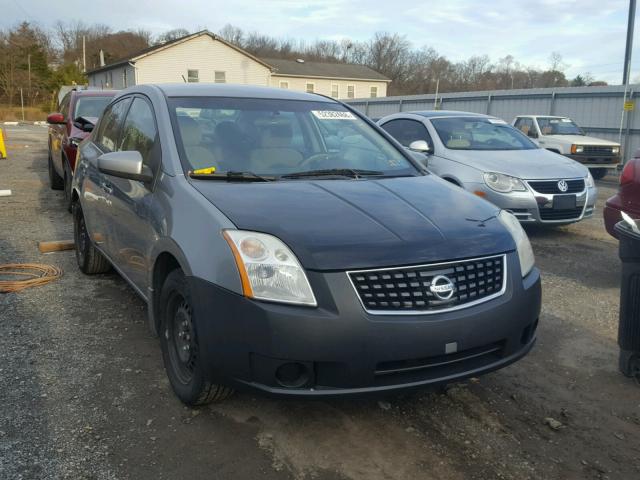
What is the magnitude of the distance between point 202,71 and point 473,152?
128 ft

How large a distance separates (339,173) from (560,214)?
15.5ft

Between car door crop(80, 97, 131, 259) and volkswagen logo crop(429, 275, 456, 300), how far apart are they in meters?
2.56

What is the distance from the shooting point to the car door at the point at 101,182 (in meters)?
4.48

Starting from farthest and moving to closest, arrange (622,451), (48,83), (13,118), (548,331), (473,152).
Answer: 1. (48,83)
2. (13,118)
3. (473,152)
4. (548,331)
5. (622,451)

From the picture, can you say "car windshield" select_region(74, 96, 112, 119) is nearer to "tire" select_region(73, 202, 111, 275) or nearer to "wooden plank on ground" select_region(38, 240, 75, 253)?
"wooden plank on ground" select_region(38, 240, 75, 253)

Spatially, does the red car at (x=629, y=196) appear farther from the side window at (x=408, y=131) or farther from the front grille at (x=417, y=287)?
the side window at (x=408, y=131)

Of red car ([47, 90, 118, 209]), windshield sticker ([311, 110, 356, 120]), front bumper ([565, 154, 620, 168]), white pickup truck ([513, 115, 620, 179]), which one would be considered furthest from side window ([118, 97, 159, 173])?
front bumper ([565, 154, 620, 168])

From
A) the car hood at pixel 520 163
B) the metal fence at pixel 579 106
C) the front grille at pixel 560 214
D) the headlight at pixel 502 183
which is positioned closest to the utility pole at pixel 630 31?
the metal fence at pixel 579 106

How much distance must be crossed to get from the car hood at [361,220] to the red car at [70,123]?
5.76m

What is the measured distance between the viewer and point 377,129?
178 inches

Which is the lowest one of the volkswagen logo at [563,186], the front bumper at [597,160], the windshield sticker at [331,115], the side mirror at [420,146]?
the front bumper at [597,160]

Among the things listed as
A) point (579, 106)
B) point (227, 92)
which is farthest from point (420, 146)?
point (579, 106)

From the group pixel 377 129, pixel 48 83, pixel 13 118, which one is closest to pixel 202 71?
pixel 13 118

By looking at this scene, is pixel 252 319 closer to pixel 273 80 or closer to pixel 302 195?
pixel 302 195
